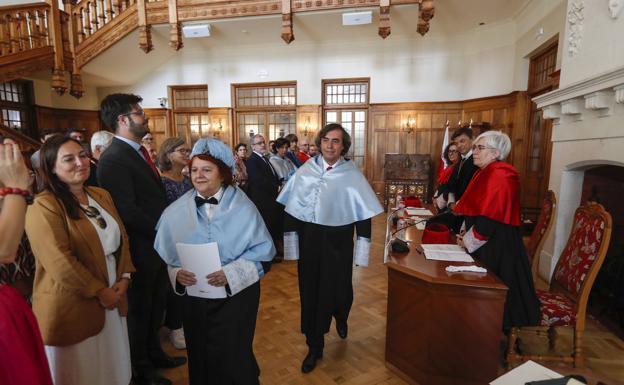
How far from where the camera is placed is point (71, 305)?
140 centimetres

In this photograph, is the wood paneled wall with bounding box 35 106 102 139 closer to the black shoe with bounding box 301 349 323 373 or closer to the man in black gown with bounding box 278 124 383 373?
the man in black gown with bounding box 278 124 383 373

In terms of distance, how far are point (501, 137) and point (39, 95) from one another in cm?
→ 1092

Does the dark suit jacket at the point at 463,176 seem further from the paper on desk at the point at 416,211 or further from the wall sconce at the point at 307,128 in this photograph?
the wall sconce at the point at 307,128

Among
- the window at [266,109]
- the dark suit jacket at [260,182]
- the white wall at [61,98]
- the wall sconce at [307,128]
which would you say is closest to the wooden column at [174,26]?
the window at [266,109]

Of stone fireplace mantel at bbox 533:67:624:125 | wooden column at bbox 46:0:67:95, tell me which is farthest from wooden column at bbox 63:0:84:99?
stone fireplace mantel at bbox 533:67:624:125

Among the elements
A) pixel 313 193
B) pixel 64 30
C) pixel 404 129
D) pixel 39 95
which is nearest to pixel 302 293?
pixel 313 193

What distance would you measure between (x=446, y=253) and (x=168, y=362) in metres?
2.17

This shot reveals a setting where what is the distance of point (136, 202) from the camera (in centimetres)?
207

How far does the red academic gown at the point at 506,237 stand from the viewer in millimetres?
2002

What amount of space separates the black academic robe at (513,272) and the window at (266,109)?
25.5 ft

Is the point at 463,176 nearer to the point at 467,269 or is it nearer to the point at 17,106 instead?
the point at 467,269

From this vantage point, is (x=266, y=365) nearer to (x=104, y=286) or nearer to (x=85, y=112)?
(x=104, y=286)

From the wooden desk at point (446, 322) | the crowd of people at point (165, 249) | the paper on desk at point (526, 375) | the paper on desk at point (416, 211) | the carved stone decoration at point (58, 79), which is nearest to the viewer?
the paper on desk at point (526, 375)

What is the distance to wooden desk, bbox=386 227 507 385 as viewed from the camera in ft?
5.98
